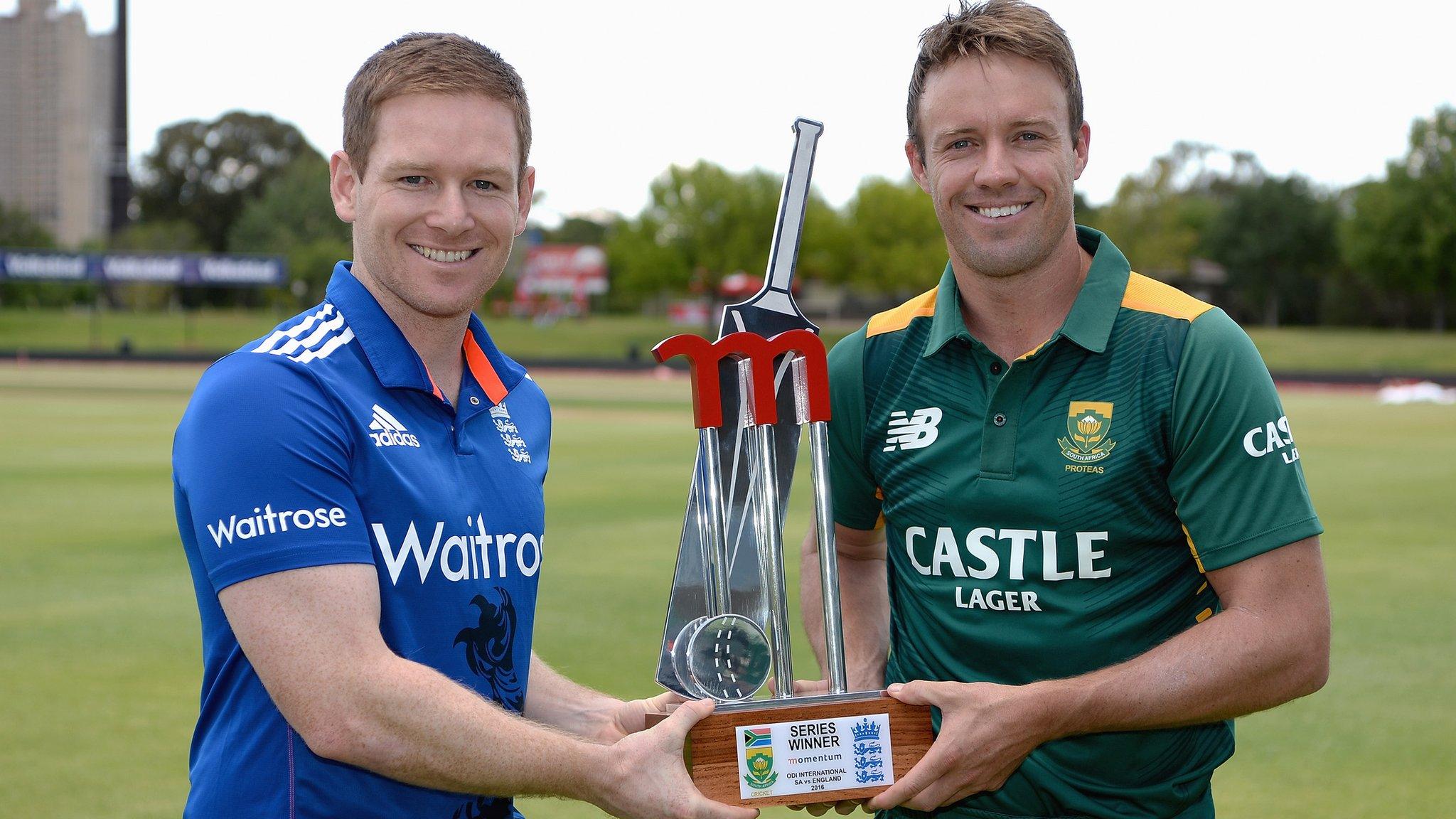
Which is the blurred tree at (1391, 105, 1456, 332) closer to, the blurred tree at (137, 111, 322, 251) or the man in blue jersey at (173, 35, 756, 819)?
the blurred tree at (137, 111, 322, 251)

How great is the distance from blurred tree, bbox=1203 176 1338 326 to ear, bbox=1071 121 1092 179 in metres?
81.7

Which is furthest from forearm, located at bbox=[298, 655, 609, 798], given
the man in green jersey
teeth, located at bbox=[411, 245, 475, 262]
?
teeth, located at bbox=[411, 245, 475, 262]

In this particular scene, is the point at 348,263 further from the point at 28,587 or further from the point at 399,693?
the point at 28,587

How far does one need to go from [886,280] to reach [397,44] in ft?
230

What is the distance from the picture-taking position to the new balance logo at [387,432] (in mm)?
2459

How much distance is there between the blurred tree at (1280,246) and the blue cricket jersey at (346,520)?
8250 centimetres

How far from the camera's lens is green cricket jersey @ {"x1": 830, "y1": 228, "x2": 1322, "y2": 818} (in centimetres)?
261

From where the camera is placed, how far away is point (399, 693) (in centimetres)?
227

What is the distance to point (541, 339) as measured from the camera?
2485 inches

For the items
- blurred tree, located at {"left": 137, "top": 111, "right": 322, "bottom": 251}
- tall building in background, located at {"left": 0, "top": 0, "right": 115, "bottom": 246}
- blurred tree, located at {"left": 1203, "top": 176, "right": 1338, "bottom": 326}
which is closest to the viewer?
blurred tree, located at {"left": 1203, "top": 176, "right": 1338, "bottom": 326}

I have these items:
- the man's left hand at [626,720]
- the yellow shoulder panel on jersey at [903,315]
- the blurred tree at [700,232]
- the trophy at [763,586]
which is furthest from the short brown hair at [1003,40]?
the blurred tree at [700,232]

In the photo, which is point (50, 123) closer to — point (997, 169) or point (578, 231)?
point (578, 231)

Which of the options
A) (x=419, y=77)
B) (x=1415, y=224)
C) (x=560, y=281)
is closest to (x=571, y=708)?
(x=419, y=77)

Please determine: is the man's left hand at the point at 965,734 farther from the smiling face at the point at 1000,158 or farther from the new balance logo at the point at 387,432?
the new balance logo at the point at 387,432
